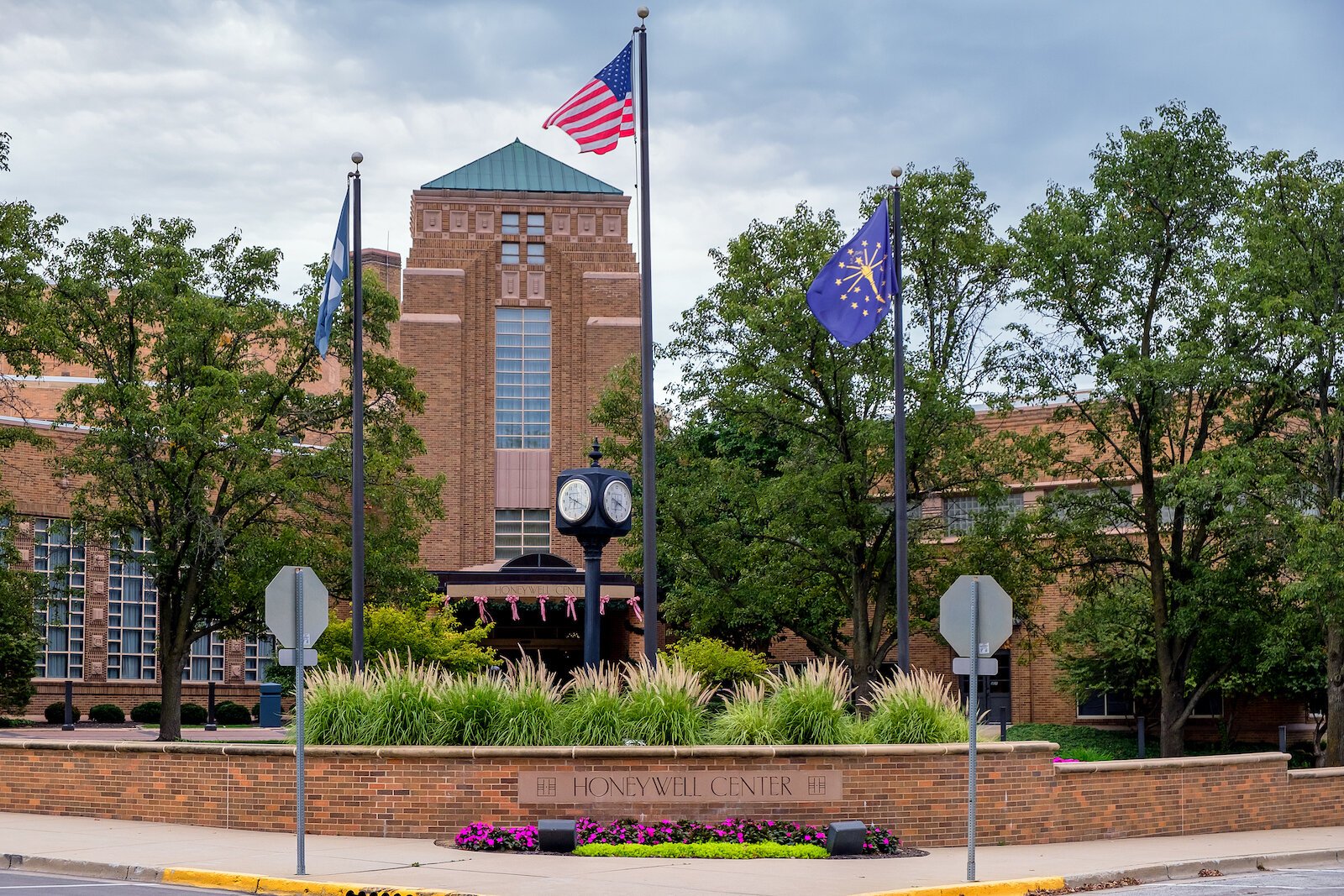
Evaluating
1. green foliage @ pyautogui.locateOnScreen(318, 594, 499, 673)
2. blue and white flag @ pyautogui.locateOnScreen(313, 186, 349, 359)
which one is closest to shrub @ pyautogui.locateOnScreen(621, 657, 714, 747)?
blue and white flag @ pyautogui.locateOnScreen(313, 186, 349, 359)

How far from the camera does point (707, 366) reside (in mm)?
31062

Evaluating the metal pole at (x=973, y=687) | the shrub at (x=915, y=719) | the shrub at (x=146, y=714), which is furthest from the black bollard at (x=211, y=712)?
the metal pole at (x=973, y=687)

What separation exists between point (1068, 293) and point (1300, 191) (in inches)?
177

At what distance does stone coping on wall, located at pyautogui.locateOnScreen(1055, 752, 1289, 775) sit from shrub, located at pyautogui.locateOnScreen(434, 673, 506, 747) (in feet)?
21.2

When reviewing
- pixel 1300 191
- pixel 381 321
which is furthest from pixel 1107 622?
pixel 381 321

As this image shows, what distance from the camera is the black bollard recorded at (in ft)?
130

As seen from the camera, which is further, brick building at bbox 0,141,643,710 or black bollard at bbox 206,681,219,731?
brick building at bbox 0,141,643,710

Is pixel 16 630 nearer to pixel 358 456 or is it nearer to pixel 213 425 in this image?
pixel 213 425

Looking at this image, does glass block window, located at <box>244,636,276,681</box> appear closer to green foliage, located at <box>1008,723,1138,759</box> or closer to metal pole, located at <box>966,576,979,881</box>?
green foliage, located at <box>1008,723,1138,759</box>

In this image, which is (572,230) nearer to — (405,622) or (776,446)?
(776,446)

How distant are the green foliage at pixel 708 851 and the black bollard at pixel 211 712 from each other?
26.5 metres

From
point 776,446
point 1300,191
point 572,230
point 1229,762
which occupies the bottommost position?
point 1229,762

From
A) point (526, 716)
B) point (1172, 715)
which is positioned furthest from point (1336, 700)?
point (526, 716)

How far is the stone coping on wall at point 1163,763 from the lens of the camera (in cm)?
1745
